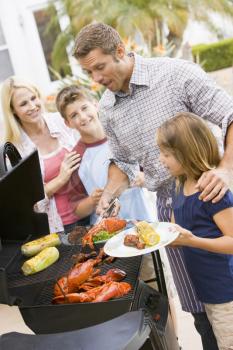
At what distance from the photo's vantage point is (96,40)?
81.7 inches

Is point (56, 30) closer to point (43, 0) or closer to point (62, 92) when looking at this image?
point (43, 0)

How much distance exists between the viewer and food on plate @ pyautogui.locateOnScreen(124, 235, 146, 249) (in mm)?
1649

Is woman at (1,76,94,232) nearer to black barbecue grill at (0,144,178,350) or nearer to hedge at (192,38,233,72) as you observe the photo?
black barbecue grill at (0,144,178,350)

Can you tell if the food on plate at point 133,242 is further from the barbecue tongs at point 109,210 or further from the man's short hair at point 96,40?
the man's short hair at point 96,40

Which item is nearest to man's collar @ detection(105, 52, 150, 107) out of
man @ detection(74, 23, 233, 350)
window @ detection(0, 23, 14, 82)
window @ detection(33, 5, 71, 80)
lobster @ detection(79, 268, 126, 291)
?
man @ detection(74, 23, 233, 350)

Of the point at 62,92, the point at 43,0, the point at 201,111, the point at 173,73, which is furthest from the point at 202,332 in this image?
the point at 43,0

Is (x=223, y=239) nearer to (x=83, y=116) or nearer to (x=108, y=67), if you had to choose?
(x=108, y=67)

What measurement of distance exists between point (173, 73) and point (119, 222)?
692 mm

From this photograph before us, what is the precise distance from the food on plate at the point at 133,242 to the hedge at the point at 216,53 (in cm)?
1010

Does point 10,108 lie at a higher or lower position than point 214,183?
higher

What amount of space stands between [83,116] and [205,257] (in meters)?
1.04

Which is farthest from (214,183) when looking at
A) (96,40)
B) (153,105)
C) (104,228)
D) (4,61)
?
(4,61)

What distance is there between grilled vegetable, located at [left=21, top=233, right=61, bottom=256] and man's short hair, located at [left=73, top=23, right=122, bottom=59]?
768mm

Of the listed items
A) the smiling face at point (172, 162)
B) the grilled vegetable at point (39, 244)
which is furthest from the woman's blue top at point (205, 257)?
the grilled vegetable at point (39, 244)
